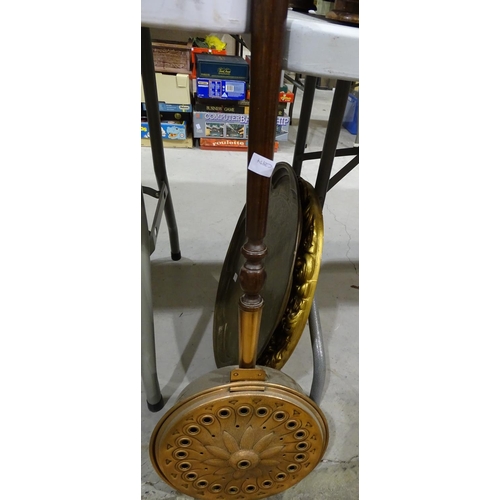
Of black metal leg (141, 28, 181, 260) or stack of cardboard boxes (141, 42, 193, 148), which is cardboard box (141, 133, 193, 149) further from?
black metal leg (141, 28, 181, 260)

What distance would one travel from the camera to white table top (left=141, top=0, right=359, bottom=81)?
40 centimetres

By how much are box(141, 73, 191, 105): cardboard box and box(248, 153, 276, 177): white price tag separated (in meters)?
1.85

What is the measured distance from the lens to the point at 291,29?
422 millimetres

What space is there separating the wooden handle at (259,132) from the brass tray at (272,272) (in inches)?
5.3

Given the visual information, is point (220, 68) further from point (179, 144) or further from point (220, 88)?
point (179, 144)

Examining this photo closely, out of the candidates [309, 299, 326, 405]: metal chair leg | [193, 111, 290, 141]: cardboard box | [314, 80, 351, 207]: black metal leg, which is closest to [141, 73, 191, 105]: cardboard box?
[193, 111, 290, 141]: cardboard box

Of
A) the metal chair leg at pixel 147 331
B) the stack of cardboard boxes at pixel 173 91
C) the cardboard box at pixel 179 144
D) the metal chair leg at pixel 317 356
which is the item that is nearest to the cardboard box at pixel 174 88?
the stack of cardboard boxes at pixel 173 91

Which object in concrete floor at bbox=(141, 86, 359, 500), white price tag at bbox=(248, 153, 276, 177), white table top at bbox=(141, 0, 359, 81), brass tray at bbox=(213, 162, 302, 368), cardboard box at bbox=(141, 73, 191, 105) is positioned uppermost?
white table top at bbox=(141, 0, 359, 81)

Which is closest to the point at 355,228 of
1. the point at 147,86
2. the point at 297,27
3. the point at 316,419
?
the point at 147,86

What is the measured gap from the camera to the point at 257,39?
40 cm

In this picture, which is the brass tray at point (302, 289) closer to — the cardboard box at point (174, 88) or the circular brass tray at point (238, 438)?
the circular brass tray at point (238, 438)

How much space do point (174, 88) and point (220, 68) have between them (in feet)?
0.93

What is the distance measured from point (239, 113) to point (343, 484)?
1954 millimetres

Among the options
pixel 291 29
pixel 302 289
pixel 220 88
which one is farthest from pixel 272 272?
pixel 220 88
